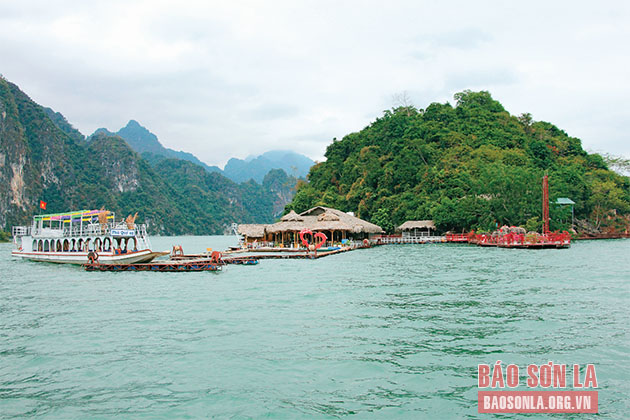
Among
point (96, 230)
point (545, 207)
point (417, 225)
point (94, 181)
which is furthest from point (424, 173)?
point (94, 181)

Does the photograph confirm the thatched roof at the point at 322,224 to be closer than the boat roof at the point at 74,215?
No

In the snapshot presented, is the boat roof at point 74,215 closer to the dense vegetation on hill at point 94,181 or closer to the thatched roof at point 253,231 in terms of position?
the thatched roof at point 253,231

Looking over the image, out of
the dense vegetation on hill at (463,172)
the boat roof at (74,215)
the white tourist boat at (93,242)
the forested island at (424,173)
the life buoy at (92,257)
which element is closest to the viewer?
the life buoy at (92,257)

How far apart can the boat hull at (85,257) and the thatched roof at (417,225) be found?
2730cm

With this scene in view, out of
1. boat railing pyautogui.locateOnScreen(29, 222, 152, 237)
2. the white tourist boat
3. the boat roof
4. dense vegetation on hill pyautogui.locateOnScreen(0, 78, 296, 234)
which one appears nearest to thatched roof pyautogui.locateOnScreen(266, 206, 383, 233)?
the white tourist boat

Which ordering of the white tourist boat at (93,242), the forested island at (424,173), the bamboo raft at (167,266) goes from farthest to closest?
the forested island at (424,173) → the white tourist boat at (93,242) → the bamboo raft at (167,266)

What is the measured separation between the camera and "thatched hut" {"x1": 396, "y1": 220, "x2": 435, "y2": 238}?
46281 mm

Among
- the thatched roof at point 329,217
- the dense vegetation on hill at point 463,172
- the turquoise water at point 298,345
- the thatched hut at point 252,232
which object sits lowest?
the turquoise water at point 298,345

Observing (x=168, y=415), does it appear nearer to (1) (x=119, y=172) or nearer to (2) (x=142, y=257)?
(2) (x=142, y=257)

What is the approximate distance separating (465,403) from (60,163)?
112195 millimetres

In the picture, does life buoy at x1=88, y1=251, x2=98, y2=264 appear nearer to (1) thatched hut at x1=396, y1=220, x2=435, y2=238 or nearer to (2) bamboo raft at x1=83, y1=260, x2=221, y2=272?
(2) bamboo raft at x1=83, y1=260, x2=221, y2=272

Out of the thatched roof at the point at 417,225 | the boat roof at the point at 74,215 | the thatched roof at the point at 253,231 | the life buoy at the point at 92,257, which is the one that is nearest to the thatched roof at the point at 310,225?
the thatched roof at the point at 253,231

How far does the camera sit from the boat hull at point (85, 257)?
2366 cm

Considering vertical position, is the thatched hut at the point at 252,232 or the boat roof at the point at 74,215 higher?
the boat roof at the point at 74,215
